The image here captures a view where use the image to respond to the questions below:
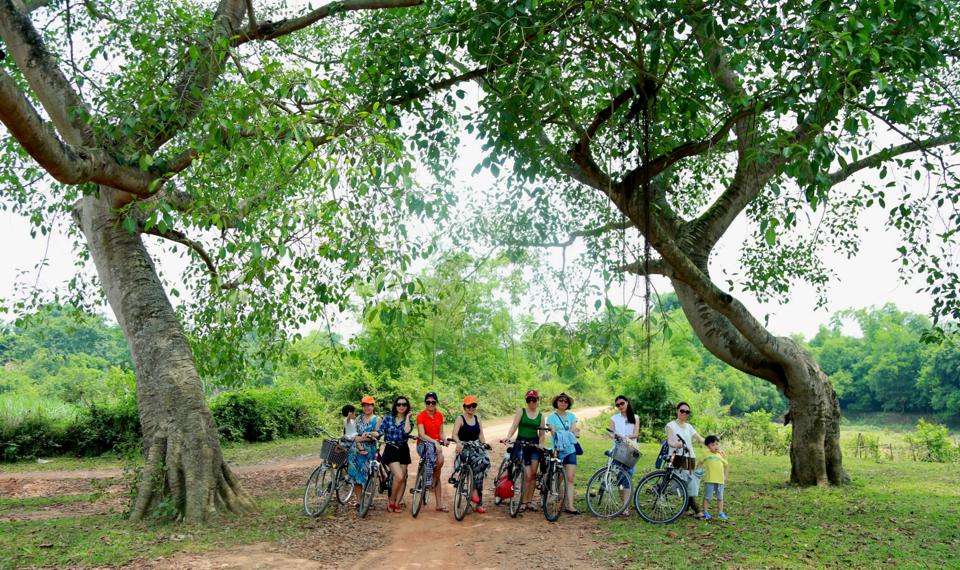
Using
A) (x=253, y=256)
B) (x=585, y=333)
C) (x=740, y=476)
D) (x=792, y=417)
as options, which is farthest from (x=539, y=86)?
(x=740, y=476)

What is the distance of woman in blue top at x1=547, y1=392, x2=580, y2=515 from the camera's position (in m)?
8.98

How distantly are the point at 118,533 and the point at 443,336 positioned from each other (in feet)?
73.3

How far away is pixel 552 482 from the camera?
29.2 feet

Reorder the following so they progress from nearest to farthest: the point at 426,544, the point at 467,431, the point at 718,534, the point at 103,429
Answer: the point at 426,544 → the point at 718,534 → the point at 467,431 → the point at 103,429

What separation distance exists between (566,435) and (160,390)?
5.02 meters

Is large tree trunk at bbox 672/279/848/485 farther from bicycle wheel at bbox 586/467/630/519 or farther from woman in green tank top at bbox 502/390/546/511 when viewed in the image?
woman in green tank top at bbox 502/390/546/511

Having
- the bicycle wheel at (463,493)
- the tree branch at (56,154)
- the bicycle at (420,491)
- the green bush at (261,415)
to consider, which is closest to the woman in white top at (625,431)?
the bicycle wheel at (463,493)

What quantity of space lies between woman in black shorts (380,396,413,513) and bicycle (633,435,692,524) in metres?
2.91

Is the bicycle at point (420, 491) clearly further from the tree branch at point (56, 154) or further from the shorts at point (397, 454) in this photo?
the tree branch at point (56, 154)

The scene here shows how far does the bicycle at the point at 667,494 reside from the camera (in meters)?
8.72

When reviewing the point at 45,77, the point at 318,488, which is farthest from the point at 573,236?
the point at 45,77

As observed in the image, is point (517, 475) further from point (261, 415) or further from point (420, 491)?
point (261, 415)

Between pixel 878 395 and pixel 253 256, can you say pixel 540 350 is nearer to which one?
pixel 253 256

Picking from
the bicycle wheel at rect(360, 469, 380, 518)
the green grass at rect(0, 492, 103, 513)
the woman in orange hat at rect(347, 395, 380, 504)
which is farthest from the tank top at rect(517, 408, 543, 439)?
the green grass at rect(0, 492, 103, 513)
